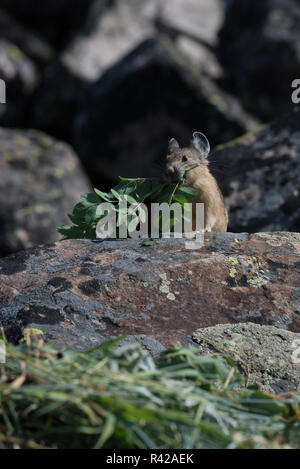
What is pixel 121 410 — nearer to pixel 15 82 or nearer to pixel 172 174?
pixel 172 174

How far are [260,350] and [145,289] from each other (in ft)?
2.84

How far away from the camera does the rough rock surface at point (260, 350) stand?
349cm

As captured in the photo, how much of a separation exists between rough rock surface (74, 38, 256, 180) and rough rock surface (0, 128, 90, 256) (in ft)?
2.63

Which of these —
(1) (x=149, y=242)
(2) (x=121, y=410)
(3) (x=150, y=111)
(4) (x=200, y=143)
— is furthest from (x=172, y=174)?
(3) (x=150, y=111)

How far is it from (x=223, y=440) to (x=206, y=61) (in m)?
13.6

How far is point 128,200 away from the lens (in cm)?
497

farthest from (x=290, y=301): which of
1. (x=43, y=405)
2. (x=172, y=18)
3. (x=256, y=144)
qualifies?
(x=172, y=18)

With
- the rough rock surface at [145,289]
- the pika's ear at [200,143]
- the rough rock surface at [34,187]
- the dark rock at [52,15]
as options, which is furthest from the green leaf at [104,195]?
the dark rock at [52,15]

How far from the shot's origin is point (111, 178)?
42.0 ft

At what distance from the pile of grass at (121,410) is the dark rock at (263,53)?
10.9 m

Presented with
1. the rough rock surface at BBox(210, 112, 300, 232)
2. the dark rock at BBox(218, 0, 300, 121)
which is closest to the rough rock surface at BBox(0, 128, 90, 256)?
the rough rock surface at BBox(210, 112, 300, 232)

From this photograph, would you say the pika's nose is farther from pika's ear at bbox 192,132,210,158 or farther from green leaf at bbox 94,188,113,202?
pika's ear at bbox 192,132,210,158

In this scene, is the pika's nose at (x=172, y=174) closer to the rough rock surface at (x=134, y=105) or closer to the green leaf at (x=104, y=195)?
the green leaf at (x=104, y=195)

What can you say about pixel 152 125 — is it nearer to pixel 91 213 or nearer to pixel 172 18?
pixel 172 18
